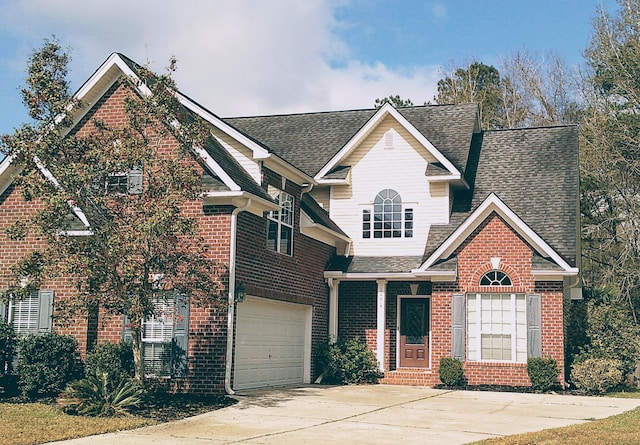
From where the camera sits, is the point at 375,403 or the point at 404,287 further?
the point at 404,287

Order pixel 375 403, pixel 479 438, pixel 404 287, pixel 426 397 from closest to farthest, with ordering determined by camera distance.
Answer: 1. pixel 479 438
2. pixel 375 403
3. pixel 426 397
4. pixel 404 287

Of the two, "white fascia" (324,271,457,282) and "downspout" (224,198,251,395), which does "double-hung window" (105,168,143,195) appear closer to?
"downspout" (224,198,251,395)

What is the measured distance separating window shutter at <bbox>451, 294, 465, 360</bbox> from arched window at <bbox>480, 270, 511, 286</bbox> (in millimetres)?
755

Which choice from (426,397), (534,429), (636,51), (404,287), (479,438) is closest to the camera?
(479,438)

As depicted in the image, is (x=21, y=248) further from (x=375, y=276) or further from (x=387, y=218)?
(x=387, y=218)

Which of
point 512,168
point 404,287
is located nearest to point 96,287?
point 404,287

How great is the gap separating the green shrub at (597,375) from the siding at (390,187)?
594cm

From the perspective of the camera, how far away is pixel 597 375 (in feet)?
68.3

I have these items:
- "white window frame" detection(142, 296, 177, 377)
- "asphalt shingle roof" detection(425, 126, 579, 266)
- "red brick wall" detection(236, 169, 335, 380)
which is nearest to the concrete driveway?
"white window frame" detection(142, 296, 177, 377)

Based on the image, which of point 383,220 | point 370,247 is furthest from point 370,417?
point 383,220

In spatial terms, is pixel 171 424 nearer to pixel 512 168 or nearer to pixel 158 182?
pixel 158 182

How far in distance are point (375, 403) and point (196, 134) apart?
706 centimetres

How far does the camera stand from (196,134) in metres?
15.9

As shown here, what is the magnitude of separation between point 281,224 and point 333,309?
4.48 meters
